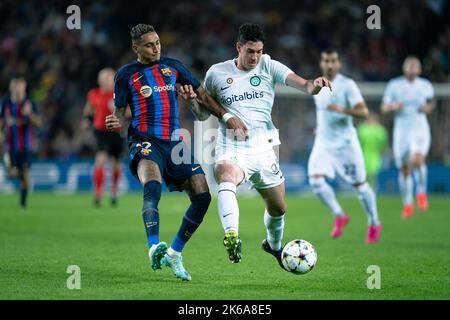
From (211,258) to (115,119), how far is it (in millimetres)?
2236

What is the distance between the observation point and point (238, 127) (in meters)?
8.15

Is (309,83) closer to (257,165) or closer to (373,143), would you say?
(257,165)

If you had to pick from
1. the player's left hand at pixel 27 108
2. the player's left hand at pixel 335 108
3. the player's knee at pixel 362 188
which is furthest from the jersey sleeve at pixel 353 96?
the player's left hand at pixel 27 108

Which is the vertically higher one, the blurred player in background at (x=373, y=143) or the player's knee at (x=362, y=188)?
the blurred player in background at (x=373, y=143)

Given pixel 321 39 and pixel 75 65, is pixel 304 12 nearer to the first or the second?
pixel 321 39

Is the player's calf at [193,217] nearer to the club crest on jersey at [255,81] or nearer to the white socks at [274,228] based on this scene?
the white socks at [274,228]

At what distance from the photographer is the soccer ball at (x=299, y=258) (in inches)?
305

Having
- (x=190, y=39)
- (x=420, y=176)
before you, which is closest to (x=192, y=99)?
(x=420, y=176)

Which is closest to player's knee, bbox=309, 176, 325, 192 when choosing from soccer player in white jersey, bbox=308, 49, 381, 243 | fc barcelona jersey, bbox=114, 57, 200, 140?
soccer player in white jersey, bbox=308, 49, 381, 243

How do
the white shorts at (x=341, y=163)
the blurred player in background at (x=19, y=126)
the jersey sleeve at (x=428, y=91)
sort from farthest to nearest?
the blurred player in background at (x=19, y=126) < the jersey sleeve at (x=428, y=91) < the white shorts at (x=341, y=163)

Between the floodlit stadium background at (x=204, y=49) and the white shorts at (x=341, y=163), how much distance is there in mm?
9954

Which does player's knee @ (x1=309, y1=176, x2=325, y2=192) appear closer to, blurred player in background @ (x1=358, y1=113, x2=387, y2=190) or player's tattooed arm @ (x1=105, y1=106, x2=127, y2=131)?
player's tattooed arm @ (x1=105, y1=106, x2=127, y2=131)

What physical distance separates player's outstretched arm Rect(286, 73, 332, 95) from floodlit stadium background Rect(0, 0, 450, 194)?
1400 centimetres

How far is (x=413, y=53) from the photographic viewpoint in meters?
24.7
